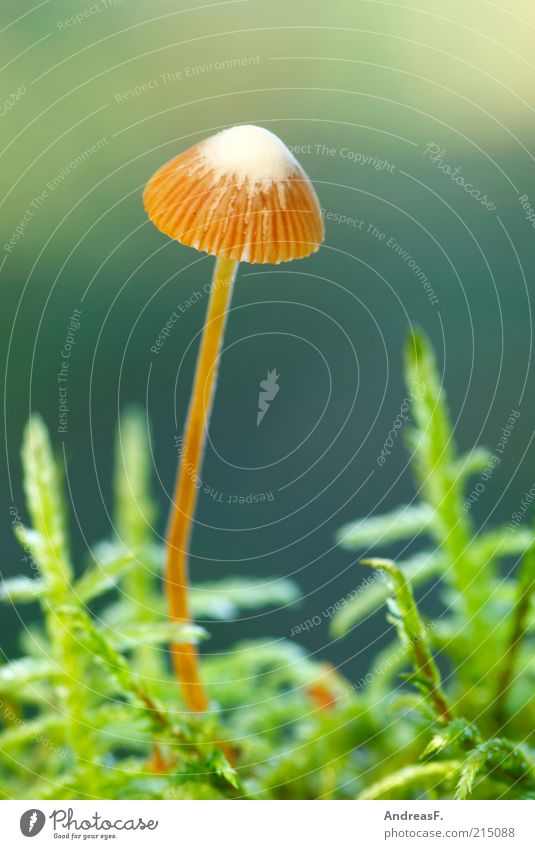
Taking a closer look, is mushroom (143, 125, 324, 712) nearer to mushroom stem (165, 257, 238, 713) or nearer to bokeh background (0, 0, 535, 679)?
mushroom stem (165, 257, 238, 713)

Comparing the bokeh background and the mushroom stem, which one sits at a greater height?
the bokeh background

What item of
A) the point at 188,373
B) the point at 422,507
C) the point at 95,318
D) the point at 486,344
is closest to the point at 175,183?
the point at 422,507

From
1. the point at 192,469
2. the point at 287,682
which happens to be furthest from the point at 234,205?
the point at 287,682

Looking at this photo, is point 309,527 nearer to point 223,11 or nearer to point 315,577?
point 315,577

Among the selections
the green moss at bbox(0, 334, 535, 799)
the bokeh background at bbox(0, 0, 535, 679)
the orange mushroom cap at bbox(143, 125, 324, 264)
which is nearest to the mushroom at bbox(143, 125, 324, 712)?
the orange mushroom cap at bbox(143, 125, 324, 264)
